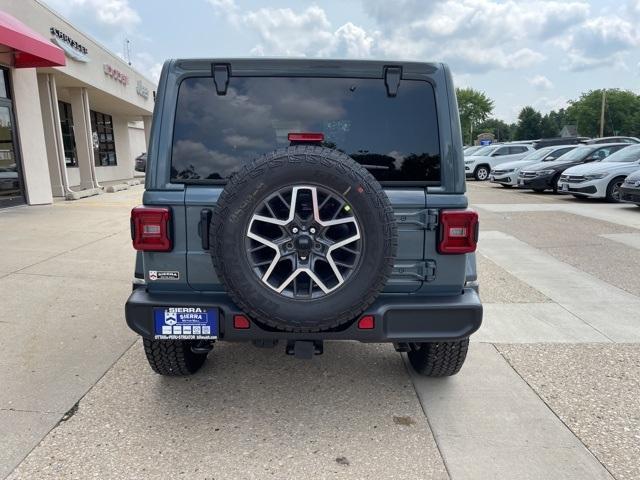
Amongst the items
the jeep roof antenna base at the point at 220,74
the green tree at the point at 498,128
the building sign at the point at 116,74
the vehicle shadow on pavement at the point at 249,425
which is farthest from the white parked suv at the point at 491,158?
the green tree at the point at 498,128

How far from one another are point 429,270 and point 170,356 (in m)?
1.74

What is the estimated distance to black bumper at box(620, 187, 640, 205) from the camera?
35.9 ft

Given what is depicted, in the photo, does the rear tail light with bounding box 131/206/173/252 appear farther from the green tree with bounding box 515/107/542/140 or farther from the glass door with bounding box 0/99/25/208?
the green tree with bounding box 515/107/542/140

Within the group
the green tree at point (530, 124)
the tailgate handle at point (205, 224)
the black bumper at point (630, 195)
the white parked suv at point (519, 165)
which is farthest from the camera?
the green tree at point (530, 124)

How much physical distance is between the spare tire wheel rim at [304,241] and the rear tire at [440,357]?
43.0 inches

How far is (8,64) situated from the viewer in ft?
37.3

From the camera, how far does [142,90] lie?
24.1 m

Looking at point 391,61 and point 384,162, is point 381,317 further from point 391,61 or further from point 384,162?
point 391,61

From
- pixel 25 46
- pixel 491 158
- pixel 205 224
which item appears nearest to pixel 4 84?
pixel 25 46

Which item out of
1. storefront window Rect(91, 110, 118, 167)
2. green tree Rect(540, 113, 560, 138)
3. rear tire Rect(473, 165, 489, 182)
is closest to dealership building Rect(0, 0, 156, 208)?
storefront window Rect(91, 110, 118, 167)

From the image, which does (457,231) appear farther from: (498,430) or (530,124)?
(530,124)

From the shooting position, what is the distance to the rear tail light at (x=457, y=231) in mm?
2717

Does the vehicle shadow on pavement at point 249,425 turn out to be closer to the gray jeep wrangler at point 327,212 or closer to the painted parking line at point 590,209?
the gray jeep wrangler at point 327,212

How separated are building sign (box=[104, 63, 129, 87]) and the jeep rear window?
17.9 meters
